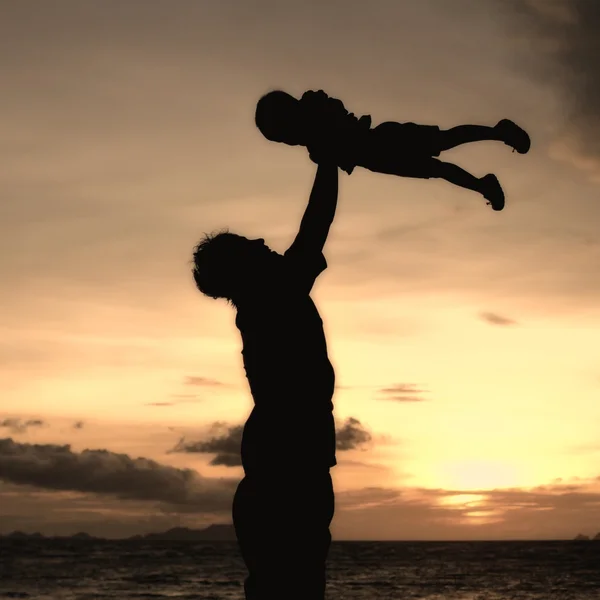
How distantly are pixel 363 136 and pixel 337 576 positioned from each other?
57.9 meters

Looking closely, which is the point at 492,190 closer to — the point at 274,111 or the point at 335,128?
the point at 335,128

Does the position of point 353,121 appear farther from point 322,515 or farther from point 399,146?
point 322,515

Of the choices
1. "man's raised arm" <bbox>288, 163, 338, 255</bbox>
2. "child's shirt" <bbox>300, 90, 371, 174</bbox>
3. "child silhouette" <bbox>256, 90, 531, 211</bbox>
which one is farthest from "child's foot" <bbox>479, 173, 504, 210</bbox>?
"man's raised arm" <bbox>288, 163, 338, 255</bbox>

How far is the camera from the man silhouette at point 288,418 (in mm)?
5090

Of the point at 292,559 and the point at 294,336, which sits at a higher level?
the point at 294,336

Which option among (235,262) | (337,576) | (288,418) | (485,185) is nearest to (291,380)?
(288,418)

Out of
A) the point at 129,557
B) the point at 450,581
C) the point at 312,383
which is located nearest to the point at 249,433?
the point at 312,383

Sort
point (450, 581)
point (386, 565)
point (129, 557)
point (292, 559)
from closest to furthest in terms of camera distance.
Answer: point (292, 559) < point (450, 581) < point (386, 565) < point (129, 557)

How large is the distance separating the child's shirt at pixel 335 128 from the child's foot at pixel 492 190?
2.30 ft

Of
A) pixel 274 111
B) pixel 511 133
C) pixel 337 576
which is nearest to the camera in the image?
pixel 274 111

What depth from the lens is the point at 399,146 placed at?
518 centimetres

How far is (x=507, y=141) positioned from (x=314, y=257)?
1.18 metres

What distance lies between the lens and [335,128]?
5.13 metres

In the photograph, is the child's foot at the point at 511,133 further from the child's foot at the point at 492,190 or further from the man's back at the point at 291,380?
the man's back at the point at 291,380
